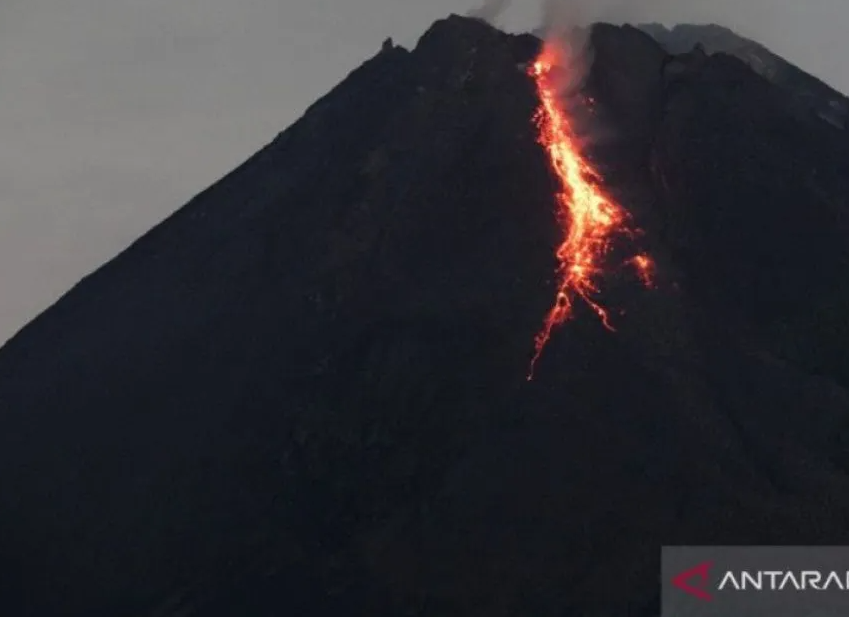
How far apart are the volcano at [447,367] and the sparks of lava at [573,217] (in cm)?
57

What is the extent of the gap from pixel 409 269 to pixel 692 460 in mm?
19155

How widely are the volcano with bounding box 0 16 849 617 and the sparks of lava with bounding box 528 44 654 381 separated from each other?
57cm

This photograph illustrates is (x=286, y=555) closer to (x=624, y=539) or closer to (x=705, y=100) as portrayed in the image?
(x=624, y=539)

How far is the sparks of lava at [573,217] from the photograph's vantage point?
9231 centimetres

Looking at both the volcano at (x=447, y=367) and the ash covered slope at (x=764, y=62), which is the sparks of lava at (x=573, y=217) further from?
the ash covered slope at (x=764, y=62)

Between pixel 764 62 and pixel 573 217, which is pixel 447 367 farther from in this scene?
pixel 764 62

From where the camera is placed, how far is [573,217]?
3871 inches

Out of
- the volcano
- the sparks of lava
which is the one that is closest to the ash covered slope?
the volcano

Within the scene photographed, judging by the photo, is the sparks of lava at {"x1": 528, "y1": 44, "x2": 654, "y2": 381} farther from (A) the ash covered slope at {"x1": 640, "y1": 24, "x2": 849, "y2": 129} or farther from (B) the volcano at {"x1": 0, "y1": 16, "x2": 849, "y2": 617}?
(A) the ash covered slope at {"x1": 640, "y1": 24, "x2": 849, "y2": 129}

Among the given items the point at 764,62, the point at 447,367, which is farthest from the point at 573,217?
the point at 764,62

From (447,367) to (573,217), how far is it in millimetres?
12179

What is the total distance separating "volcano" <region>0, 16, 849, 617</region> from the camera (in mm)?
82438

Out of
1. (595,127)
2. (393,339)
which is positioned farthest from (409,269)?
(595,127)

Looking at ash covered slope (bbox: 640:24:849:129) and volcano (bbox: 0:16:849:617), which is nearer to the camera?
volcano (bbox: 0:16:849:617)
